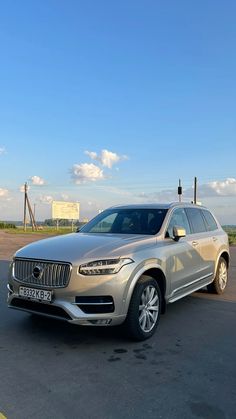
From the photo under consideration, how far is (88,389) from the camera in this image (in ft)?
11.9

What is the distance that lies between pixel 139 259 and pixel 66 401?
2.07 meters

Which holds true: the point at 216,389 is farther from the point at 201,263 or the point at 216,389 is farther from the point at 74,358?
the point at 201,263

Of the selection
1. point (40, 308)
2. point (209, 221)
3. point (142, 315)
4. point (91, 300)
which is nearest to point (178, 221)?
point (209, 221)

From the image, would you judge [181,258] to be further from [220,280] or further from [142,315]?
[220,280]

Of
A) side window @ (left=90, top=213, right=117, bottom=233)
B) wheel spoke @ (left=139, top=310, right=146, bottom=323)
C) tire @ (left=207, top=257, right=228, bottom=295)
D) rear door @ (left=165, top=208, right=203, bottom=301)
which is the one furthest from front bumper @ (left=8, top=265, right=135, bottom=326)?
tire @ (left=207, top=257, right=228, bottom=295)

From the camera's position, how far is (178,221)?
662 cm

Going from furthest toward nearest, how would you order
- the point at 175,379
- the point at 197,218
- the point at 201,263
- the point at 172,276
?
the point at 197,218
the point at 201,263
the point at 172,276
the point at 175,379

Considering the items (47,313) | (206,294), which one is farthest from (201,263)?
(47,313)

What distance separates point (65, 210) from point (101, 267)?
4442 cm

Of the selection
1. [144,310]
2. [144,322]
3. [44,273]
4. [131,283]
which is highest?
[44,273]

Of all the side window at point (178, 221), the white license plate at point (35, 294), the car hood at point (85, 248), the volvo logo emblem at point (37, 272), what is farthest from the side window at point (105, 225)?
the white license plate at point (35, 294)

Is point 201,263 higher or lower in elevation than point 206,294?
higher

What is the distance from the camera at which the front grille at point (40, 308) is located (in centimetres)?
473

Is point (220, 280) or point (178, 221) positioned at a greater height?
point (178, 221)
